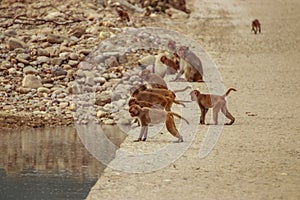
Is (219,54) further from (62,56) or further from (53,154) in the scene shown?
(53,154)

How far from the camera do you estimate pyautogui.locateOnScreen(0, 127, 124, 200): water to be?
8.45m

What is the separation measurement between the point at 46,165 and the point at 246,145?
2255mm

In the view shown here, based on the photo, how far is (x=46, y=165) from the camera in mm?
9555

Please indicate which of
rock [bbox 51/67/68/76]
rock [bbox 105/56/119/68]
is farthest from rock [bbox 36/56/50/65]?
rock [bbox 105/56/119/68]

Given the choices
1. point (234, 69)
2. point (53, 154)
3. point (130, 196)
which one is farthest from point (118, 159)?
point (234, 69)

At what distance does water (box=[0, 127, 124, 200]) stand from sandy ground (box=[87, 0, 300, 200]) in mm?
261

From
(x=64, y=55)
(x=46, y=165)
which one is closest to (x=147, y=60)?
(x=64, y=55)

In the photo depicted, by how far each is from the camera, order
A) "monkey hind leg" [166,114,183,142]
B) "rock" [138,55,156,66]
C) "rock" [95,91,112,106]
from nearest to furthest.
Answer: "monkey hind leg" [166,114,183,142] < "rock" [95,91,112,106] < "rock" [138,55,156,66]

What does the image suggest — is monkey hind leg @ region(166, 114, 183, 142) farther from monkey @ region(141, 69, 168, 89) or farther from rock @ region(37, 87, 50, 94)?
rock @ region(37, 87, 50, 94)

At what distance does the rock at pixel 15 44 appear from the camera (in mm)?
15953

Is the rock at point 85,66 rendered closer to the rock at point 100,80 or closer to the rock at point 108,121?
the rock at point 100,80

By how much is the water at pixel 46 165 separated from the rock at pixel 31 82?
7.04 feet

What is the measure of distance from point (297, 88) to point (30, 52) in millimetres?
4398

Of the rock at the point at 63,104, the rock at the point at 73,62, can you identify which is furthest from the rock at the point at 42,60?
the rock at the point at 63,104
